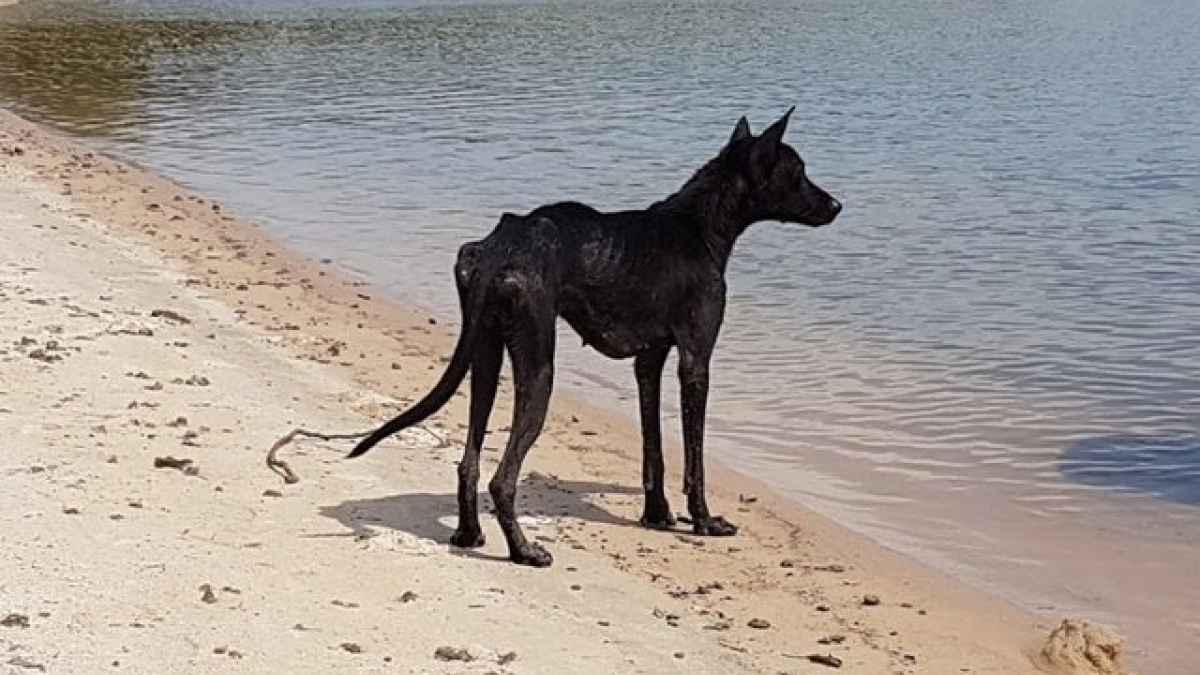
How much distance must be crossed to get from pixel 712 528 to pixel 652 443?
0.49m

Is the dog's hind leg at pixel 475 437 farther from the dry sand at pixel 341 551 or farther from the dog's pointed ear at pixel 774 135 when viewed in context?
the dog's pointed ear at pixel 774 135

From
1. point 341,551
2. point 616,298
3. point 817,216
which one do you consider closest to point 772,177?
point 817,216

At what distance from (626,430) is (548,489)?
1947mm

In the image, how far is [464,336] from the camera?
293 inches

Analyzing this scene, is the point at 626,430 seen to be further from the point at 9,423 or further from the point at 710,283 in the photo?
the point at 9,423

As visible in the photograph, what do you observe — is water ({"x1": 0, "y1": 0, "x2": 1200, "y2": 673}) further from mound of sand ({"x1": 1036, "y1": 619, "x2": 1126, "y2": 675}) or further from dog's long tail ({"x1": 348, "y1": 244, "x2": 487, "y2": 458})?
dog's long tail ({"x1": 348, "y1": 244, "x2": 487, "y2": 458})

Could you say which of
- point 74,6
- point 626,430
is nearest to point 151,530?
point 626,430

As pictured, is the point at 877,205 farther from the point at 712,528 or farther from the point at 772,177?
the point at 712,528

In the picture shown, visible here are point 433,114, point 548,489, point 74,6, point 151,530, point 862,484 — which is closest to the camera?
point 151,530

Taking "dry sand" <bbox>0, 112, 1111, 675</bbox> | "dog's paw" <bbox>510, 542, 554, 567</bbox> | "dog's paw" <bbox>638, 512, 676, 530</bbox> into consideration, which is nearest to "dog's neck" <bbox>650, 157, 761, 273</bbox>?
"dog's paw" <bbox>638, 512, 676, 530</bbox>

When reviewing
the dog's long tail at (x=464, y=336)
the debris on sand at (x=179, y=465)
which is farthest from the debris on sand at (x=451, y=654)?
the debris on sand at (x=179, y=465)

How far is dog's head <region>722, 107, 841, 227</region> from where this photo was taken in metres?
8.46

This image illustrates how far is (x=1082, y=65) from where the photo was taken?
1469 inches

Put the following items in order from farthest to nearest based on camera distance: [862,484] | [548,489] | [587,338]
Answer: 1. [862,484]
2. [548,489]
3. [587,338]
